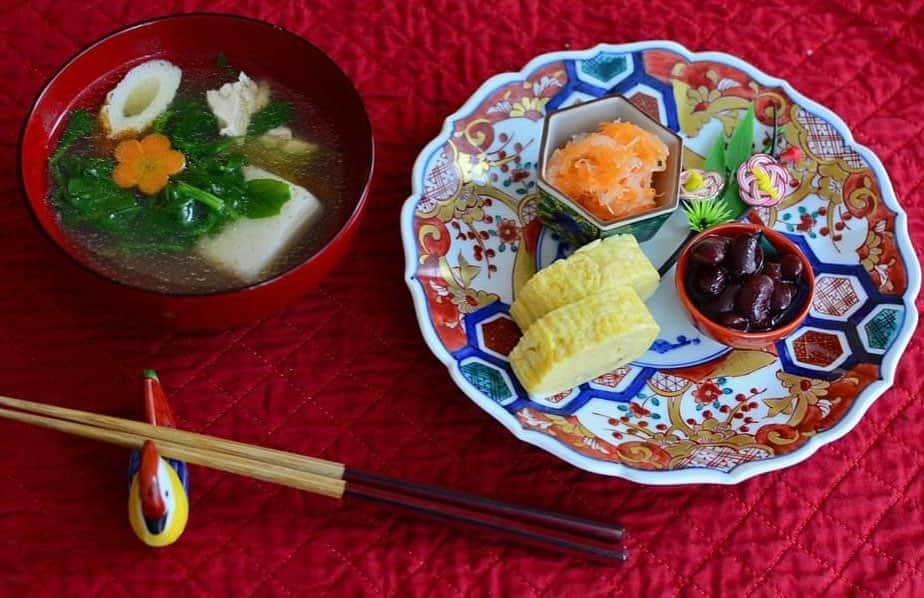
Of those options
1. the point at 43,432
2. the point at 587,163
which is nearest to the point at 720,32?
the point at 587,163

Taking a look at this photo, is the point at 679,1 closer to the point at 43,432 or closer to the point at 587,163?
the point at 587,163

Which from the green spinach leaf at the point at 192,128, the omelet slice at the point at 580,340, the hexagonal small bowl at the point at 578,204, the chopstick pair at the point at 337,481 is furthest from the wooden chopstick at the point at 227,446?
the hexagonal small bowl at the point at 578,204

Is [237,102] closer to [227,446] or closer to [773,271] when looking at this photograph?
[227,446]

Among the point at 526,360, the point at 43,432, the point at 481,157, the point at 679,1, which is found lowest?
the point at 43,432

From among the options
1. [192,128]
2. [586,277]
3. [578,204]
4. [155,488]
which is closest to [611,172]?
[578,204]

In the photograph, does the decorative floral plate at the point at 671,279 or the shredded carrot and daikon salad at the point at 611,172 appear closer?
the decorative floral plate at the point at 671,279

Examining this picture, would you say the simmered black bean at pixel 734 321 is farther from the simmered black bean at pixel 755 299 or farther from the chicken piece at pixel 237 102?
the chicken piece at pixel 237 102
